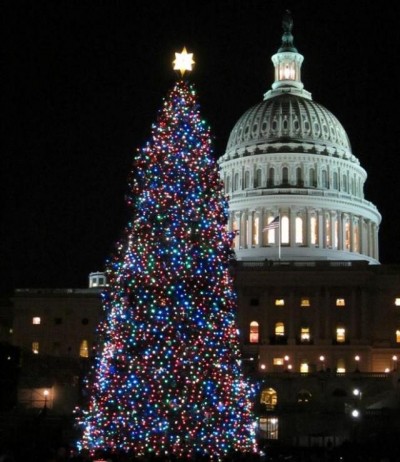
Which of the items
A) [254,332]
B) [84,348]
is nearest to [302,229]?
[254,332]

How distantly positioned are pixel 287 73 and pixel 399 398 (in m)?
76.9

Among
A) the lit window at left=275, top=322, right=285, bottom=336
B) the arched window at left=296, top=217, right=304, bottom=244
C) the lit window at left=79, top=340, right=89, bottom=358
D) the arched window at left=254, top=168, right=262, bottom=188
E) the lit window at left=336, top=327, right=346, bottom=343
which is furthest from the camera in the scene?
the arched window at left=254, top=168, right=262, bottom=188

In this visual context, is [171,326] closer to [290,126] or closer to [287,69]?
[290,126]

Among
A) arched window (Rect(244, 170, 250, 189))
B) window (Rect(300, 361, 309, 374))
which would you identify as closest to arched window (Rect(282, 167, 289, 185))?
arched window (Rect(244, 170, 250, 189))

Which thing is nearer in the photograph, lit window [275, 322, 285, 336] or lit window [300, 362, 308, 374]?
lit window [300, 362, 308, 374]

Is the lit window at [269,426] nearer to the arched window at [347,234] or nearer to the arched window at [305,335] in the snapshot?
the arched window at [305,335]

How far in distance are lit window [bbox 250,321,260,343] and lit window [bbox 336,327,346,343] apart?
7.94m

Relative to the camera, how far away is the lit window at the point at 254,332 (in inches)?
4335

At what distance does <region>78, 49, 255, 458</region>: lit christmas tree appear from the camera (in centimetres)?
3706

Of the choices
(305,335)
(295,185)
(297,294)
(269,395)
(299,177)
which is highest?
(299,177)

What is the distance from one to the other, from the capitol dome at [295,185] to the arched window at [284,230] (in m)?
0.12

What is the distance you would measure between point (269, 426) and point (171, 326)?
37.0 meters

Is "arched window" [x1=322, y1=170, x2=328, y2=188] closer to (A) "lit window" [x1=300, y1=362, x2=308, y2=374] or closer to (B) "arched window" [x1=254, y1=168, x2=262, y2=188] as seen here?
(B) "arched window" [x1=254, y1=168, x2=262, y2=188]

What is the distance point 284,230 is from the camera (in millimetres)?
128125
